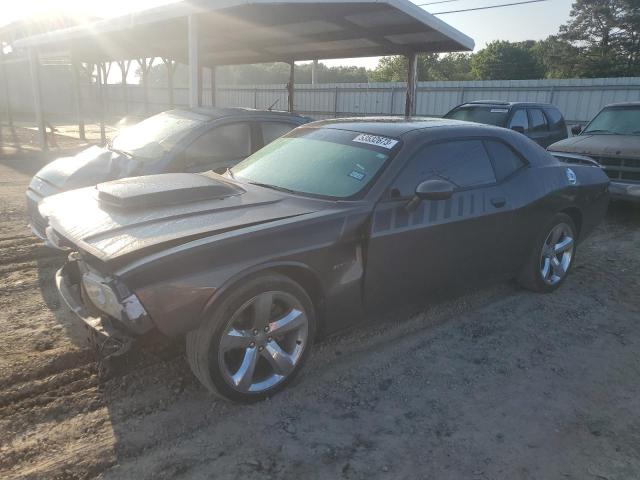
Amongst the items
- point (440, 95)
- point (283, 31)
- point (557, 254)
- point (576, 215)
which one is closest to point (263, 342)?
point (557, 254)

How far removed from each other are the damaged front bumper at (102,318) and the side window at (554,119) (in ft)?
32.3

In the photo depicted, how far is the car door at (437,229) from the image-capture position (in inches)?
130

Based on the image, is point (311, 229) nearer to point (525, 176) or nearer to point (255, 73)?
point (525, 176)

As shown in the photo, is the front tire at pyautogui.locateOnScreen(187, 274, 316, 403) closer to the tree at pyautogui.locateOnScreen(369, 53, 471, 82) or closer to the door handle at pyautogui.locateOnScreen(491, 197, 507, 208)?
the door handle at pyautogui.locateOnScreen(491, 197, 507, 208)

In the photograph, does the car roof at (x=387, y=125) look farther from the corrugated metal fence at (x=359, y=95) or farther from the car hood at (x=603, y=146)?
the corrugated metal fence at (x=359, y=95)

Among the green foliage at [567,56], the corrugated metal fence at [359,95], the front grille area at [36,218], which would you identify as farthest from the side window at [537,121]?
the green foliage at [567,56]

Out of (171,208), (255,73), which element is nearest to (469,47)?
(171,208)

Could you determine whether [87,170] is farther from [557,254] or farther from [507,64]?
[507,64]

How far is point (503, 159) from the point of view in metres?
4.20

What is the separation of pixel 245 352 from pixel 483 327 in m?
2.12

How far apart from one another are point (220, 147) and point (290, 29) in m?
4.70

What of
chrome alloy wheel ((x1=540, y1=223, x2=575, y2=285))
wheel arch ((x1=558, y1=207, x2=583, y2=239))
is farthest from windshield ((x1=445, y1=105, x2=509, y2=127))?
chrome alloy wheel ((x1=540, y1=223, x2=575, y2=285))

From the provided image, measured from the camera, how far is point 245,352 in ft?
9.41

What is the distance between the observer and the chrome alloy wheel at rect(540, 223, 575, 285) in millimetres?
4680
